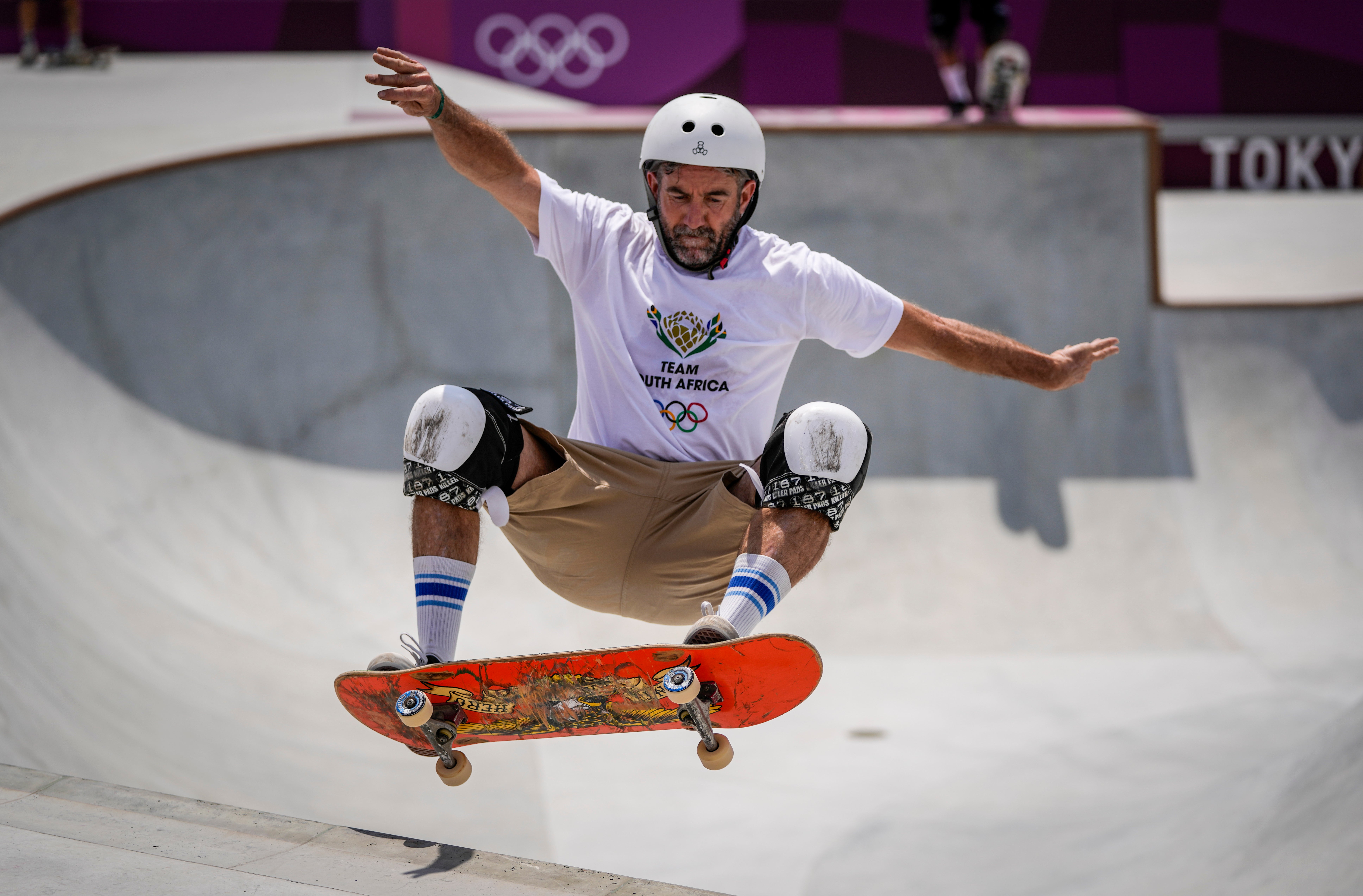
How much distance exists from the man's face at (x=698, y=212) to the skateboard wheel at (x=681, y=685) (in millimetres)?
1286

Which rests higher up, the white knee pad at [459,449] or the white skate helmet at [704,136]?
the white skate helmet at [704,136]

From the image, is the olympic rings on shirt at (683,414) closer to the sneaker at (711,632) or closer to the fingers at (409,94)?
the sneaker at (711,632)

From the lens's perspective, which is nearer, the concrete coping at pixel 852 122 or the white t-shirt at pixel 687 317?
the white t-shirt at pixel 687 317

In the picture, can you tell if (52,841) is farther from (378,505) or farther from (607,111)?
(607,111)

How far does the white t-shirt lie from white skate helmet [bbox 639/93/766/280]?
103mm

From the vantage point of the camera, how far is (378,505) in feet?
25.2

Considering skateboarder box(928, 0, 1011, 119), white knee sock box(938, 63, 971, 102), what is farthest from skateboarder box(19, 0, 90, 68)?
white knee sock box(938, 63, 971, 102)

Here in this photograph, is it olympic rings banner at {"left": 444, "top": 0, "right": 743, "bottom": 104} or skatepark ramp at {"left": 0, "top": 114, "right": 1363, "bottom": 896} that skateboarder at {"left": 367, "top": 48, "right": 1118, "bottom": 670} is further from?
olympic rings banner at {"left": 444, "top": 0, "right": 743, "bottom": 104}

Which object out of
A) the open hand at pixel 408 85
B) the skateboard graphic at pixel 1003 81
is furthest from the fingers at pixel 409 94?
the skateboard graphic at pixel 1003 81

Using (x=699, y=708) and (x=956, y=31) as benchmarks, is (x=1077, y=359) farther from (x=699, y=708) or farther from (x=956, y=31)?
(x=956, y=31)

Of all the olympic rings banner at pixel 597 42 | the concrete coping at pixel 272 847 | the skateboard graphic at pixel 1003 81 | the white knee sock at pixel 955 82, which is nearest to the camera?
the concrete coping at pixel 272 847

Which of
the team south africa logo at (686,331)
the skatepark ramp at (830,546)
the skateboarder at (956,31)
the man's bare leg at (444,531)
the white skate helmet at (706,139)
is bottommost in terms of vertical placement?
the skatepark ramp at (830,546)

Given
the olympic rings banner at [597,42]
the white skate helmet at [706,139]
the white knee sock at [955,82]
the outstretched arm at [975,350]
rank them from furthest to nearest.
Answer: the olympic rings banner at [597,42] < the white knee sock at [955,82] < the outstretched arm at [975,350] < the white skate helmet at [706,139]

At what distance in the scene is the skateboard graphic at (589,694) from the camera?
3100mm
